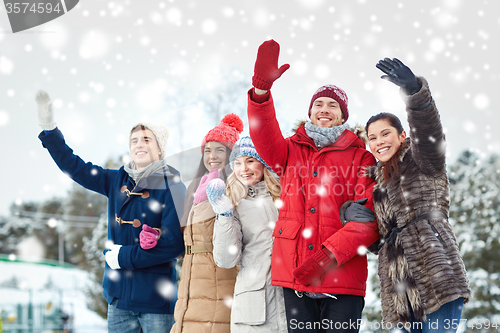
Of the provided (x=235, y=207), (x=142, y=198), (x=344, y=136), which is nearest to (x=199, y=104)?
(x=142, y=198)

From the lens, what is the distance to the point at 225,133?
10.3 feet

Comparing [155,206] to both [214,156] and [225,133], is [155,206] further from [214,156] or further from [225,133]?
[225,133]

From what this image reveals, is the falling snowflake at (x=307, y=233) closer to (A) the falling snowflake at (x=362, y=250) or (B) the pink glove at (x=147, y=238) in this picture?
(A) the falling snowflake at (x=362, y=250)

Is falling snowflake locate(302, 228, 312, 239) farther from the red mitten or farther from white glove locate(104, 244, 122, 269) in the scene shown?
white glove locate(104, 244, 122, 269)

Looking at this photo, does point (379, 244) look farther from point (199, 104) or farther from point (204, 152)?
point (199, 104)

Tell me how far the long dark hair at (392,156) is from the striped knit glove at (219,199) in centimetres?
92

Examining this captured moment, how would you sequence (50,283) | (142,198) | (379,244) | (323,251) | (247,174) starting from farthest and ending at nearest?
1. (50,283)
2. (142,198)
3. (247,174)
4. (379,244)
5. (323,251)

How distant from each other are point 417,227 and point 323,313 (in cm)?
68

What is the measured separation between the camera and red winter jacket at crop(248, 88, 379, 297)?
87.6 inches

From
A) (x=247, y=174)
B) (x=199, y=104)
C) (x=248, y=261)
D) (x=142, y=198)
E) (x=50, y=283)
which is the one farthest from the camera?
(x=50, y=283)

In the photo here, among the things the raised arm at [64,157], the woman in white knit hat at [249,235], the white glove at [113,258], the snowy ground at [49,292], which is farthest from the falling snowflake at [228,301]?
the snowy ground at [49,292]

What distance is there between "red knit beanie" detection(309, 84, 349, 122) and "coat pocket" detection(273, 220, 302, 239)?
2.65 ft

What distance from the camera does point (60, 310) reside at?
11398 mm

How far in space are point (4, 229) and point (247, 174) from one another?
30.4 meters
